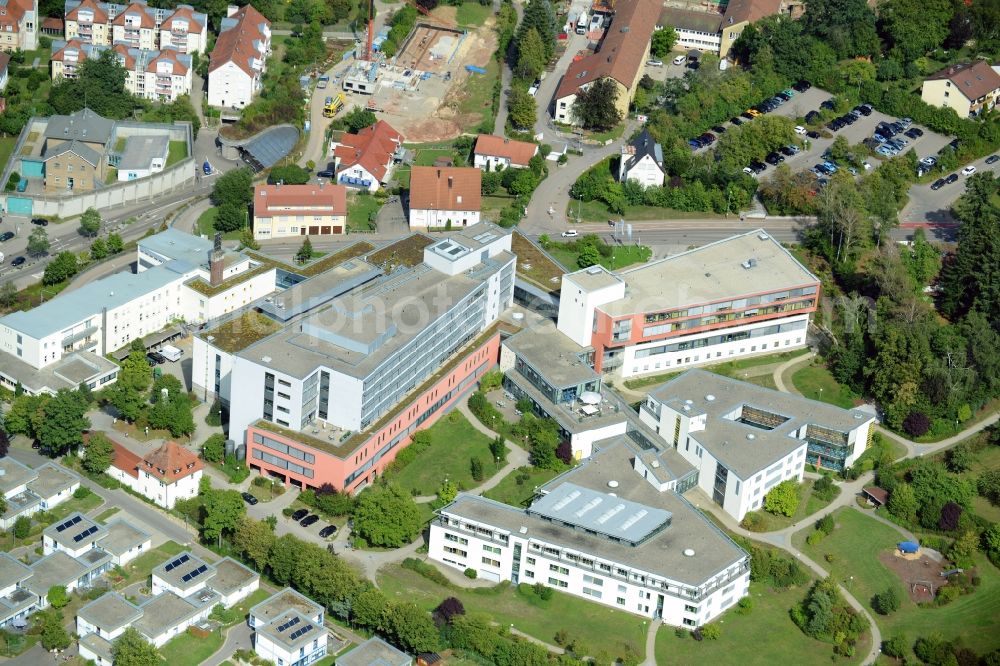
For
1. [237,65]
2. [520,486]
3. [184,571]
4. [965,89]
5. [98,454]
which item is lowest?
[184,571]

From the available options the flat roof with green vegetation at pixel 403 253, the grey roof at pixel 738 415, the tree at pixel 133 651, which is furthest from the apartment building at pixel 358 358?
the tree at pixel 133 651

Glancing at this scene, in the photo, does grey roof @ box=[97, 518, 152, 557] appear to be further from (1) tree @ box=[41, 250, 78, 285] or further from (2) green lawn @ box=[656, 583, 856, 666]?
(2) green lawn @ box=[656, 583, 856, 666]

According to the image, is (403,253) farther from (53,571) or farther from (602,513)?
(53,571)

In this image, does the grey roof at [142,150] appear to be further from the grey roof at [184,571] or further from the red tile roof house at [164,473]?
the grey roof at [184,571]

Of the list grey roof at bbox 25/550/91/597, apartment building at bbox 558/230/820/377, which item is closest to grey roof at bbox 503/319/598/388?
apartment building at bbox 558/230/820/377

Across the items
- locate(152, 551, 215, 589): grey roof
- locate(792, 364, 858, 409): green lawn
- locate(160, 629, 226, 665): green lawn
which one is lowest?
locate(160, 629, 226, 665): green lawn

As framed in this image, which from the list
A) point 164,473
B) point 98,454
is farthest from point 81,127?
point 164,473
